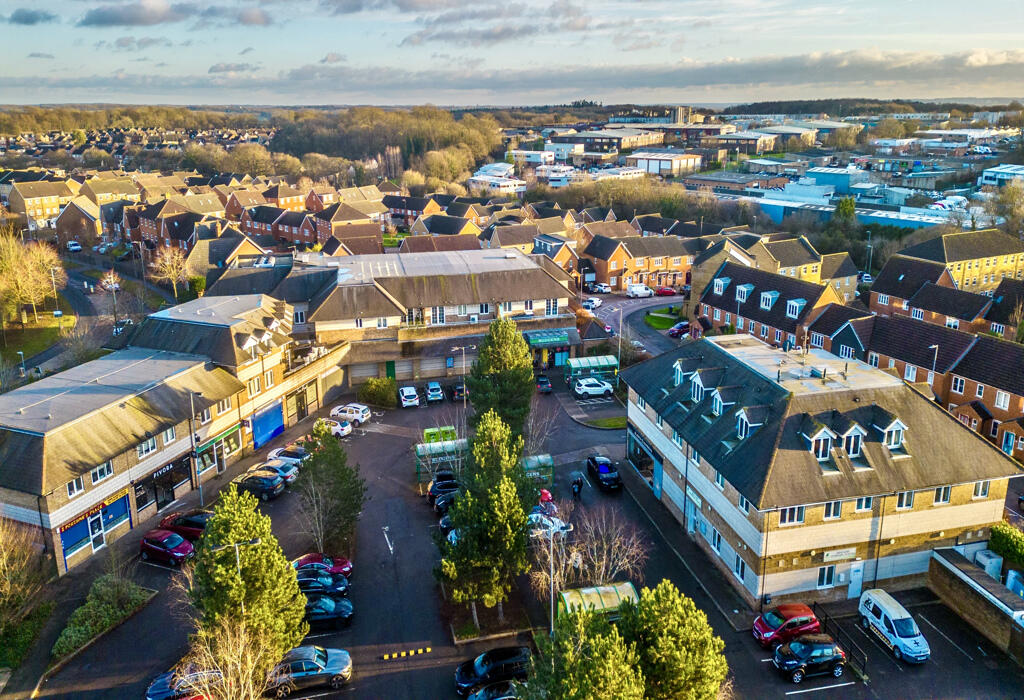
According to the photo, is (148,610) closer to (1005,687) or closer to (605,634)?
(605,634)

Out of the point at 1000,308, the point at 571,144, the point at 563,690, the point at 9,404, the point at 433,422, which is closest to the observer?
the point at 563,690

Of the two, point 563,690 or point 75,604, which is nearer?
point 563,690

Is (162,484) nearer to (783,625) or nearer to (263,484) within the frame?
(263,484)

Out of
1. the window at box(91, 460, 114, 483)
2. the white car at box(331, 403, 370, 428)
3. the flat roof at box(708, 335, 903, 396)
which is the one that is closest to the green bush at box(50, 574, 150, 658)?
the window at box(91, 460, 114, 483)

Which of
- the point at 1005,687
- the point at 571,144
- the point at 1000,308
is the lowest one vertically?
the point at 1005,687

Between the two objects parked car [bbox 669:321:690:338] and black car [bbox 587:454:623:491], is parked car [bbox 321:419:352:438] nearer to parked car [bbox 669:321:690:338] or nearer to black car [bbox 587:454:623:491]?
black car [bbox 587:454:623:491]

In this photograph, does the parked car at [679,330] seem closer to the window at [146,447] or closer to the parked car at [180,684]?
the window at [146,447]

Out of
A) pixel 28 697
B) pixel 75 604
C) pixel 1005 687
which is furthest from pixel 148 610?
pixel 1005 687
